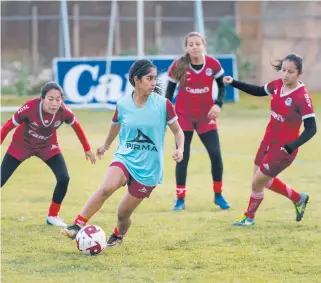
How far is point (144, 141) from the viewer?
7535 mm

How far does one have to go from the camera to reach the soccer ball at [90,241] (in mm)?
7438

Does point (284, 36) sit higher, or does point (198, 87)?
point (198, 87)

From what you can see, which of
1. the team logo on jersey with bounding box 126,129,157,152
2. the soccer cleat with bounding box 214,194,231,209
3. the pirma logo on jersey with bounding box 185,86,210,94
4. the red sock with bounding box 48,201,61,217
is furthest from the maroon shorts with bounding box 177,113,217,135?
the team logo on jersey with bounding box 126,129,157,152

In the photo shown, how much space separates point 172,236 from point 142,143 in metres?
1.20

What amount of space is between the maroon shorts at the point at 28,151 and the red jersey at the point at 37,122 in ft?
0.12

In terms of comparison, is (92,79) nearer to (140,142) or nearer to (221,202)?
(221,202)

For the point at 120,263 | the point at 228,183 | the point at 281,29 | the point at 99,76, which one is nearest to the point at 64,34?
the point at 99,76

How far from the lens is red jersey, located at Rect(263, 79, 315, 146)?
843 centimetres

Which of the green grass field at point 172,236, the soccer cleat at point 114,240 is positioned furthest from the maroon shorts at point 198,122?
the soccer cleat at point 114,240

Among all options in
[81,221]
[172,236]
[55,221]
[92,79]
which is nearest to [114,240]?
[81,221]

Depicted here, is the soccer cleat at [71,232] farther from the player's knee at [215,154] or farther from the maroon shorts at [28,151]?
the player's knee at [215,154]

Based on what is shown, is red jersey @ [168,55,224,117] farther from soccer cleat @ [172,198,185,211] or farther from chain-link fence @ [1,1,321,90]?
chain-link fence @ [1,1,321,90]

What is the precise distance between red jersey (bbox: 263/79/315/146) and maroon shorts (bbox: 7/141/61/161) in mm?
2050

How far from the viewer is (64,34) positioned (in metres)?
27.3
